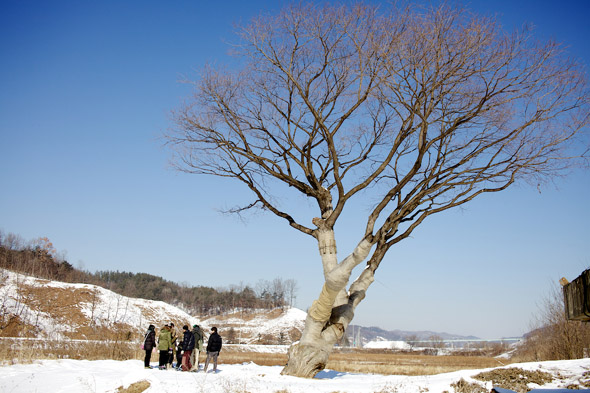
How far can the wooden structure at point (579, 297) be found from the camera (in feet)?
8.01

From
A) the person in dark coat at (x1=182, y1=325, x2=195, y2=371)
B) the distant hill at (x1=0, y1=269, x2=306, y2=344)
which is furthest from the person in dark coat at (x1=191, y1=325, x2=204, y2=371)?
the distant hill at (x1=0, y1=269, x2=306, y2=344)

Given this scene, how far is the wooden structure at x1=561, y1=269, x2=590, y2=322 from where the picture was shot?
244 centimetres

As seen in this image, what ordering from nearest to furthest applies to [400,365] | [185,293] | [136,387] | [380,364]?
[136,387], [400,365], [380,364], [185,293]

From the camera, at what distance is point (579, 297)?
2.57 metres

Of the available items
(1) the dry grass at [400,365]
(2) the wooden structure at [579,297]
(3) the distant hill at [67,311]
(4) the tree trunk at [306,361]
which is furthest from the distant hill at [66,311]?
(2) the wooden structure at [579,297]

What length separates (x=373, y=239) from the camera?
1029cm

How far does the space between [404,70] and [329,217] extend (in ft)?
13.4

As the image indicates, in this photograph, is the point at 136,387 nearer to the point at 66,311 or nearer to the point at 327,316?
the point at 327,316

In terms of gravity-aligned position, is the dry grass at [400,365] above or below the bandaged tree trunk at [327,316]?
below

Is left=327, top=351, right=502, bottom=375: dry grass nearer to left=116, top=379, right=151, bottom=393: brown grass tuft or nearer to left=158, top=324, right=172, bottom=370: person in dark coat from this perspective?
left=158, top=324, right=172, bottom=370: person in dark coat

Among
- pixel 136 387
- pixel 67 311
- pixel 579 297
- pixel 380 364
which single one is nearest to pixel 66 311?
pixel 67 311

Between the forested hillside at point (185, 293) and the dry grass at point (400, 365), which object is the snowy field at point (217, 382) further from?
the forested hillside at point (185, 293)

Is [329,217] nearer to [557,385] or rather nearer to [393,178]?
[393,178]

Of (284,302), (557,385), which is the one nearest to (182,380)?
(557,385)
